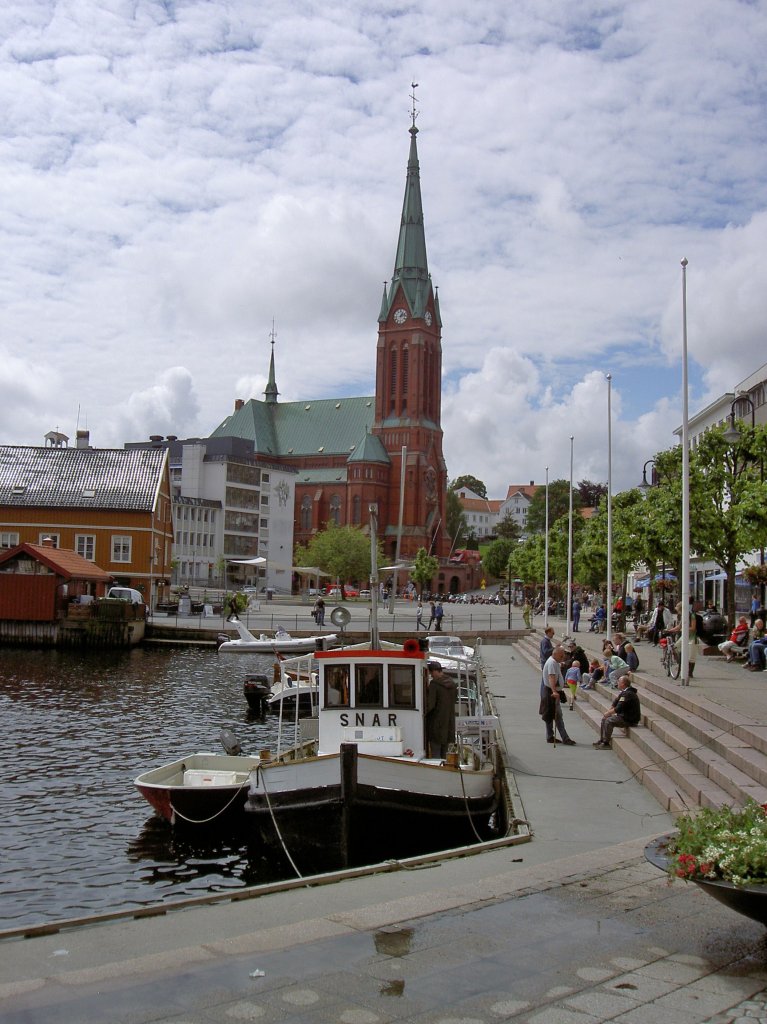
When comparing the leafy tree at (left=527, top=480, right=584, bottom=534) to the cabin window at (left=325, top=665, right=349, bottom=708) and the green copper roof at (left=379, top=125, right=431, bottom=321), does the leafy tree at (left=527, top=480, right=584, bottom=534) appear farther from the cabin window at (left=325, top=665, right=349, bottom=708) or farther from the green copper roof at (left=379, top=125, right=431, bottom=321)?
the cabin window at (left=325, top=665, right=349, bottom=708)

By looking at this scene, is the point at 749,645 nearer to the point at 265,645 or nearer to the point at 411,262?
the point at 265,645

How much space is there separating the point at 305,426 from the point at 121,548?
9038 centimetres

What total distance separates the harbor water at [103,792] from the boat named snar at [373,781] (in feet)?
3.70

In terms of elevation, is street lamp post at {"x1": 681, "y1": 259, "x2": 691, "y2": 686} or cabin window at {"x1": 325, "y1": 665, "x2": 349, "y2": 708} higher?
street lamp post at {"x1": 681, "y1": 259, "x2": 691, "y2": 686}

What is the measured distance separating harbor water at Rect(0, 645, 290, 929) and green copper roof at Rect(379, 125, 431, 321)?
10756 cm

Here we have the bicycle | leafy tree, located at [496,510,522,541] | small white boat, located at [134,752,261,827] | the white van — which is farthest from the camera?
leafy tree, located at [496,510,522,541]

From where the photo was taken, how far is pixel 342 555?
392ft

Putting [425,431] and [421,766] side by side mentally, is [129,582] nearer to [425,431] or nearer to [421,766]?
[421,766]

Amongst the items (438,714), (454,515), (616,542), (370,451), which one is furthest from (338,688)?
(454,515)

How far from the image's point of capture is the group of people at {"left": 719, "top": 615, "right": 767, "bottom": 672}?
2699cm

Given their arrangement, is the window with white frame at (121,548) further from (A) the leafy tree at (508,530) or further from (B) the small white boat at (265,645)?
(A) the leafy tree at (508,530)

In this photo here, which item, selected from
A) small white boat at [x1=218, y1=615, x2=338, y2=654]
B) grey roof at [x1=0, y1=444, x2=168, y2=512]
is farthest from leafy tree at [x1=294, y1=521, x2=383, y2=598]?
small white boat at [x1=218, y1=615, x2=338, y2=654]

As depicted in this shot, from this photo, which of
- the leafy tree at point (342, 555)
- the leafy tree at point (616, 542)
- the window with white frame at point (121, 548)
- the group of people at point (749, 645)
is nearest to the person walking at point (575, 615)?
the leafy tree at point (616, 542)

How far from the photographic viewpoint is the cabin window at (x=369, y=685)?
1812 centimetres
